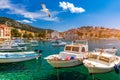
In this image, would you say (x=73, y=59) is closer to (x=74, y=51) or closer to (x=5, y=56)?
(x=74, y=51)

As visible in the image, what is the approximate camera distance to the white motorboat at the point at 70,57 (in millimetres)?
24181

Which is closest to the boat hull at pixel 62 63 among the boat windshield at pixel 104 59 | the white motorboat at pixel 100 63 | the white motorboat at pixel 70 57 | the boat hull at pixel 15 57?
the white motorboat at pixel 70 57

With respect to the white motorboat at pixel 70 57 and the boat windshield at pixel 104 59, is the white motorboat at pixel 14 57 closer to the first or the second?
the white motorboat at pixel 70 57

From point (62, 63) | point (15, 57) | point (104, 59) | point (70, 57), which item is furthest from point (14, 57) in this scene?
point (104, 59)

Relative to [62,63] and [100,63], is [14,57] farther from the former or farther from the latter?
[100,63]

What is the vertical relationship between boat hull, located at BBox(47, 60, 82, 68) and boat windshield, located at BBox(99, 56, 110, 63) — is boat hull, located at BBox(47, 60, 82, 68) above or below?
below

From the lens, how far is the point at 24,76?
23219mm

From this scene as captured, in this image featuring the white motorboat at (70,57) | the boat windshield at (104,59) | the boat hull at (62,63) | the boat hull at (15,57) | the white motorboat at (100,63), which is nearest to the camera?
the white motorboat at (100,63)

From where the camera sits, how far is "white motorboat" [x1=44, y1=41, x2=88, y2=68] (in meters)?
24.2

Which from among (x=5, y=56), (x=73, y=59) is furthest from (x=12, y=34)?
(x=73, y=59)

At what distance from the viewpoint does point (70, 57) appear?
25.1 m

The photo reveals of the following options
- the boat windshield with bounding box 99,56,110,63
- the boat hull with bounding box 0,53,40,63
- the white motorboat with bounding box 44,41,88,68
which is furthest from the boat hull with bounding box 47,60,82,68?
the boat hull with bounding box 0,53,40,63

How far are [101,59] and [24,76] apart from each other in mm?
10030

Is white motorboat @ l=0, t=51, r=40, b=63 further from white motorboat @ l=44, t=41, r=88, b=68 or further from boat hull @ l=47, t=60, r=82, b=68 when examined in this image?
boat hull @ l=47, t=60, r=82, b=68
